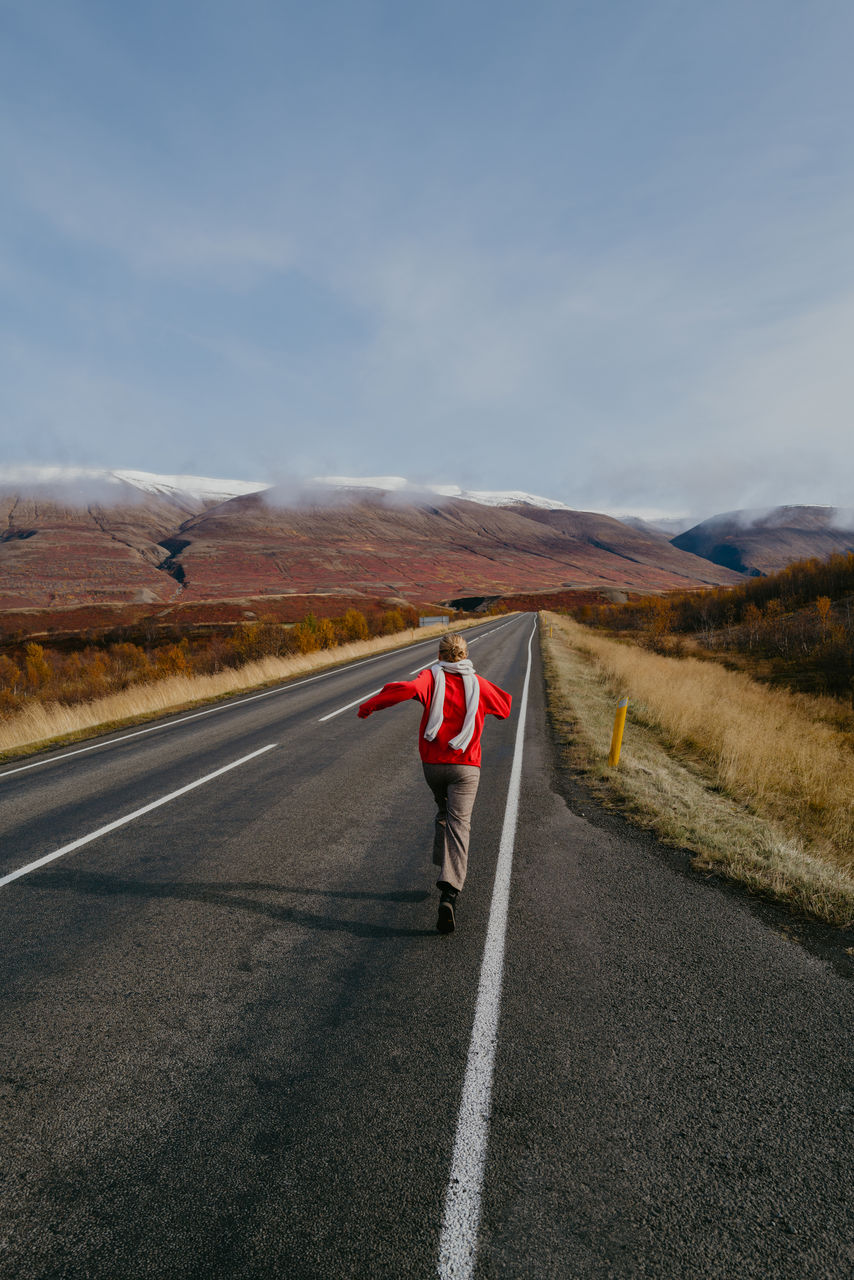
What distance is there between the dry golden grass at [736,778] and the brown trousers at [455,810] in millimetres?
2461

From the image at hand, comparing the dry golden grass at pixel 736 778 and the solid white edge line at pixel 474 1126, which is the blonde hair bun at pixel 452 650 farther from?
the dry golden grass at pixel 736 778

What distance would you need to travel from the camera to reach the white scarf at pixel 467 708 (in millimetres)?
3861

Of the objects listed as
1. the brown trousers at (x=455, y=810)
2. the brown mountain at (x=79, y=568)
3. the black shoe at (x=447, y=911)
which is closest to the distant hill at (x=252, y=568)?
the brown mountain at (x=79, y=568)

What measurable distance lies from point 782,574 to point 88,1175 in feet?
169

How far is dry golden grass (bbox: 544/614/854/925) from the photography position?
473 cm

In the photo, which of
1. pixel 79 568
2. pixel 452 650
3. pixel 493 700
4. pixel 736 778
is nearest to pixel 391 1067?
pixel 493 700

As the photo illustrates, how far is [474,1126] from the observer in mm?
2285

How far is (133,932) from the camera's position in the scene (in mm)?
3791

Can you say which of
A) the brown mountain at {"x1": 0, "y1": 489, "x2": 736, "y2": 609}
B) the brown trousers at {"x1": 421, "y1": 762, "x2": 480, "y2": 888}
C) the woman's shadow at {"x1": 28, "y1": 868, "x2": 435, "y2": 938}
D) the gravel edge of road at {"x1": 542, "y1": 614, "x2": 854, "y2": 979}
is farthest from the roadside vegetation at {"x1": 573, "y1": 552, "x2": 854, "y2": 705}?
the brown mountain at {"x1": 0, "y1": 489, "x2": 736, "y2": 609}

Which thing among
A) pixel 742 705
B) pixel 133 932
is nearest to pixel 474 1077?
pixel 133 932

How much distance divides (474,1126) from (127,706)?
1333 cm

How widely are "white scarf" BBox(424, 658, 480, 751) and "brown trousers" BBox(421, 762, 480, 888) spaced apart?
201 mm

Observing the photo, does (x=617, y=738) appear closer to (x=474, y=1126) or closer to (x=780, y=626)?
(x=474, y=1126)

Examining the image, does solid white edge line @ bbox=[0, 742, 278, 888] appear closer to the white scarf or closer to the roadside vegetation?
the white scarf
